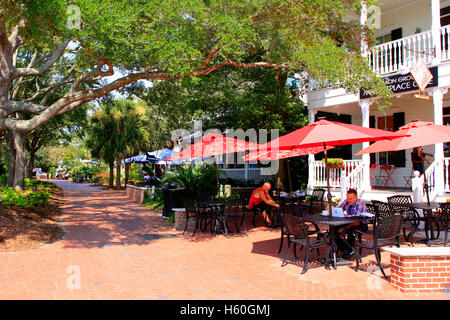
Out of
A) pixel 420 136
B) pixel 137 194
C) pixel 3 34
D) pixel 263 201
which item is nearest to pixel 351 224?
pixel 420 136

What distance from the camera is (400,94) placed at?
1223cm

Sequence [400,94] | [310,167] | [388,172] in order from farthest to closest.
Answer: [388,172], [310,167], [400,94]

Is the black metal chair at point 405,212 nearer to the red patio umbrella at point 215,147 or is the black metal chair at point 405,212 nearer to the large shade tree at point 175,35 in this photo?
the large shade tree at point 175,35

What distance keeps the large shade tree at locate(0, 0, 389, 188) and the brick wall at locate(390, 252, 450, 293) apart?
20.0ft

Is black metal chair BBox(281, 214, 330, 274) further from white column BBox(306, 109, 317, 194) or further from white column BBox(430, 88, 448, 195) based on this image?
white column BBox(306, 109, 317, 194)

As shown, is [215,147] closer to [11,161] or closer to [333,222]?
[333,222]

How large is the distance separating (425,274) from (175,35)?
7.29 meters

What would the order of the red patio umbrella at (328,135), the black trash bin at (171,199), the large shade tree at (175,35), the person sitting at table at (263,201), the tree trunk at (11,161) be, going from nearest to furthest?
the red patio umbrella at (328,135) → the large shade tree at (175,35) → the person sitting at table at (263,201) → the black trash bin at (171,199) → the tree trunk at (11,161)

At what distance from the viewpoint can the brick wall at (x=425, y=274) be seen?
484 centimetres

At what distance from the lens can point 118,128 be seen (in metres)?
28.3

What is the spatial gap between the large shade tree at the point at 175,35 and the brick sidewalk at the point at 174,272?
424 centimetres

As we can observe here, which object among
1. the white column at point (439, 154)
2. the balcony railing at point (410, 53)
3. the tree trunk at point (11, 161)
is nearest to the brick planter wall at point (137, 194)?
the tree trunk at point (11, 161)
